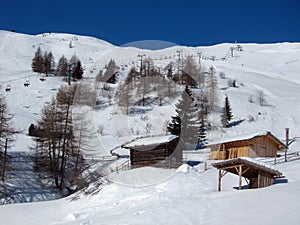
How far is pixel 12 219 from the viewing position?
2227 centimetres

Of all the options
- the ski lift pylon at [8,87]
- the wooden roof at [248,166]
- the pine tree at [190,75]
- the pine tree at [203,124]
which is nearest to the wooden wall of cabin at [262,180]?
the wooden roof at [248,166]

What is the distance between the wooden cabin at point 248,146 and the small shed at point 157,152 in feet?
19.8

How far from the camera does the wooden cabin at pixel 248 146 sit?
39.0 meters

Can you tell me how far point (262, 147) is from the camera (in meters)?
40.0

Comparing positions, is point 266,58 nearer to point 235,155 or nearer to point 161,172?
point 235,155

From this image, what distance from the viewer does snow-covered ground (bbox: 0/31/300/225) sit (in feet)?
57.4

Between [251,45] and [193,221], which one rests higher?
[251,45]

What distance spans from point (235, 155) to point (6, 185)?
1996 cm

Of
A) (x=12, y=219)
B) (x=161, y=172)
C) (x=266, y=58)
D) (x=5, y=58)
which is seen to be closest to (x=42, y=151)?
(x=161, y=172)

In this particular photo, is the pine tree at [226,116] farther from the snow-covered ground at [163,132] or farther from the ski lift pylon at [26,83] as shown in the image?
the ski lift pylon at [26,83]

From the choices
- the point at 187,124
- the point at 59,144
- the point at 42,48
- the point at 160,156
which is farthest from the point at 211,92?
the point at 42,48

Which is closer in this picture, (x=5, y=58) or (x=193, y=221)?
(x=193, y=221)

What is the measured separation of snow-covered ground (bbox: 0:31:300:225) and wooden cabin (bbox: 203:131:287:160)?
560 centimetres

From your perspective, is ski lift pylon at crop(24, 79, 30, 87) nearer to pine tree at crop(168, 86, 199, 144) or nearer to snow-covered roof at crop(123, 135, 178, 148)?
pine tree at crop(168, 86, 199, 144)
